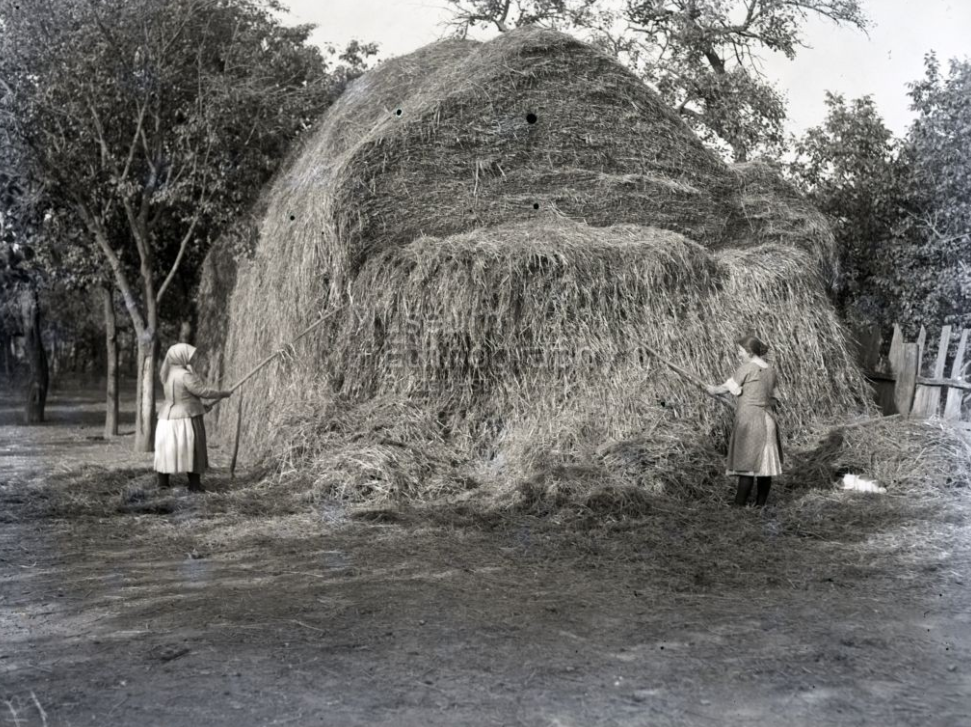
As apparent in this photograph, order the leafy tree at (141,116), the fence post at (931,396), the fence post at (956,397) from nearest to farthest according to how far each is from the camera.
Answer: the fence post at (956,397) → the fence post at (931,396) → the leafy tree at (141,116)

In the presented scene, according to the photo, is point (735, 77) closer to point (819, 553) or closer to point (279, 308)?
point (279, 308)

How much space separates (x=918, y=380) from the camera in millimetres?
10750

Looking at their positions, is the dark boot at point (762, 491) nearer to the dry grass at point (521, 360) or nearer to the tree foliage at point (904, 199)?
the dry grass at point (521, 360)

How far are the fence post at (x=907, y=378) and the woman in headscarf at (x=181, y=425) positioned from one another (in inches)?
291

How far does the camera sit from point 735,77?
60.8ft

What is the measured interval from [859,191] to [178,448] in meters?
12.0

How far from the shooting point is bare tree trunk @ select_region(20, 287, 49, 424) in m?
15.3

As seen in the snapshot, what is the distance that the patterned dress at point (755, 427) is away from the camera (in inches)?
323

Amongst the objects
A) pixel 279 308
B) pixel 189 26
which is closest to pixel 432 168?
pixel 279 308

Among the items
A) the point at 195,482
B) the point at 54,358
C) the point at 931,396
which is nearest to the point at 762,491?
the point at 931,396

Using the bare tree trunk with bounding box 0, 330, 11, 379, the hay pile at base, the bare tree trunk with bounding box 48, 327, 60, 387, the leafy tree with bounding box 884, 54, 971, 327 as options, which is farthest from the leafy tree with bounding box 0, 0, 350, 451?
the bare tree trunk with bounding box 48, 327, 60, 387

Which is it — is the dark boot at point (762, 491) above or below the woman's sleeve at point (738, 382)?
below

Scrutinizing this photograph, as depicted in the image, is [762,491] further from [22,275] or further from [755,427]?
[22,275]

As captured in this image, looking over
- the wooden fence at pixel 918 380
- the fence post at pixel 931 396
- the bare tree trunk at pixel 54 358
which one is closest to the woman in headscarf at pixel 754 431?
the wooden fence at pixel 918 380
